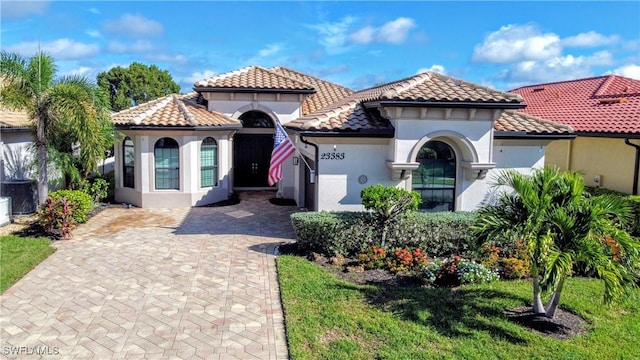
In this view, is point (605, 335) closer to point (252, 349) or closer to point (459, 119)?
point (252, 349)

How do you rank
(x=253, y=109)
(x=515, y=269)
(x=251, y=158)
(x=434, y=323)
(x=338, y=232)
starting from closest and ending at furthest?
(x=434, y=323) → (x=515, y=269) → (x=338, y=232) → (x=253, y=109) → (x=251, y=158)

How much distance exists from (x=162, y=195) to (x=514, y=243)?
1285cm

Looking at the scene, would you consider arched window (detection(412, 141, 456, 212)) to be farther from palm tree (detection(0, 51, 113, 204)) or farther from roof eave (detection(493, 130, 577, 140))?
palm tree (detection(0, 51, 113, 204))

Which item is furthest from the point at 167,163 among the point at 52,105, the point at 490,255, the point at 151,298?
the point at 490,255

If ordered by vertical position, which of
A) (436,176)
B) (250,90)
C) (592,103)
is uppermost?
(250,90)

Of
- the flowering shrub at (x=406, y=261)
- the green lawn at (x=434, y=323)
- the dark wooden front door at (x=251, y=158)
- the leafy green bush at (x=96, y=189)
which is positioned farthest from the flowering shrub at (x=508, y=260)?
the leafy green bush at (x=96, y=189)

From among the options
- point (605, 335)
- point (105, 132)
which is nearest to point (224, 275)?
point (605, 335)

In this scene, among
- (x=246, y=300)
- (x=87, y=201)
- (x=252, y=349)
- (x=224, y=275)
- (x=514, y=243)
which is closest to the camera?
(x=252, y=349)

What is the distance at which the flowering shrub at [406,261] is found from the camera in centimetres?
1055

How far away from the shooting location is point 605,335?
767 cm

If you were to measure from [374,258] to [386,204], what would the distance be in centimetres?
135

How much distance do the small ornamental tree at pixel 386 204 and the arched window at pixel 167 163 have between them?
9520 mm

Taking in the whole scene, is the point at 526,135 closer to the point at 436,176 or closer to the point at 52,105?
the point at 436,176

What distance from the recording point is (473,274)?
9852mm
